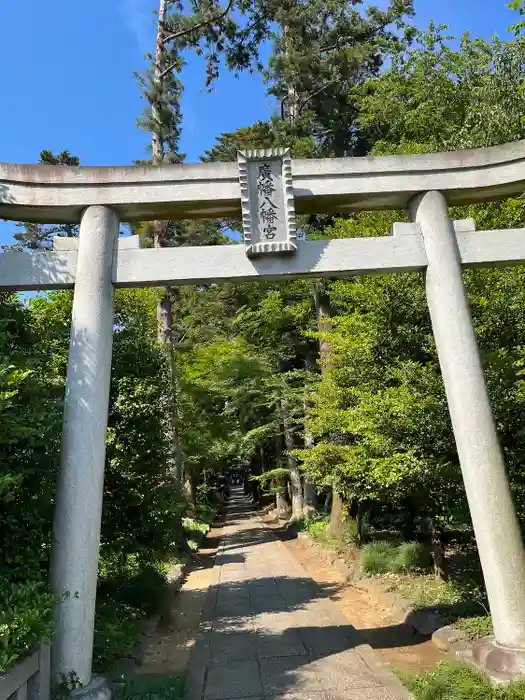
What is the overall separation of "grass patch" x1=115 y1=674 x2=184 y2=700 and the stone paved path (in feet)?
1.10

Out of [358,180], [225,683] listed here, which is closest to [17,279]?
[358,180]

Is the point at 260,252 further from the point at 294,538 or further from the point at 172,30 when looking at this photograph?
the point at 294,538

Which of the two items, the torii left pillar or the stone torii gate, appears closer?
the torii left pillar

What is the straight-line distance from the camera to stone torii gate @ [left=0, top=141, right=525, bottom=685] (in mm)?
5312

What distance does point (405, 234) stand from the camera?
6355 millimetres

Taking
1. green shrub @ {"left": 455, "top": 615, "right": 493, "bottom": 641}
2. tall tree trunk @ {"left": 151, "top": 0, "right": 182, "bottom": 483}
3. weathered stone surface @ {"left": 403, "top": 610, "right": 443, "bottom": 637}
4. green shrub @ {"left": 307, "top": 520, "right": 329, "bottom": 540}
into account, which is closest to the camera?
green shrub @ {"left": 455, "top": 615, "right": 493, "bottom": 641}

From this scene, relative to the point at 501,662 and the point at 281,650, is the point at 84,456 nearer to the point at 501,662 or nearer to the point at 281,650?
the point at 281,650

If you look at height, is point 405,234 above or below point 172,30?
below

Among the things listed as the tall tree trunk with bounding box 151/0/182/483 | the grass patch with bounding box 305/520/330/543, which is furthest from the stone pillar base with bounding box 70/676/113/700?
the grass patch with bounding box 305/520/330/543

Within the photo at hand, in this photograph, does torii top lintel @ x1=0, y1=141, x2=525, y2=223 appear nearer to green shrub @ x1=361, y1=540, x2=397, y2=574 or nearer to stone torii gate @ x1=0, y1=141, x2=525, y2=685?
stone torii gate @ x1=0, y1=141, x2=525, y2=685

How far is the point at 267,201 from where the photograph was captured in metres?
6.25

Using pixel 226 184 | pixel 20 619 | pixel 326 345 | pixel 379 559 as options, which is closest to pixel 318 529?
pixel 379 559

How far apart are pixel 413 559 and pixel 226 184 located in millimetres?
8488

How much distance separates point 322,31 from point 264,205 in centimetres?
1625
